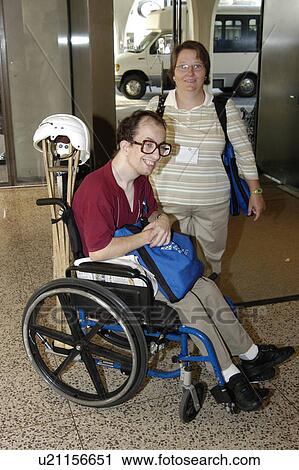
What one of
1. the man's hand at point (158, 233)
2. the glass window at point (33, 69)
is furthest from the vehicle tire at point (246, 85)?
the man's hand at point (158, 233)

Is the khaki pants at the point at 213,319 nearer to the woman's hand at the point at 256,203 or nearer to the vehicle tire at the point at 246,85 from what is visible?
the woman's hand at the point at 256,203

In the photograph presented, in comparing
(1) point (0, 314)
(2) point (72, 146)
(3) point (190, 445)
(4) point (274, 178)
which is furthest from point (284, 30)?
(3) point (190, 445)

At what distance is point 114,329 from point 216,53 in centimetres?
174

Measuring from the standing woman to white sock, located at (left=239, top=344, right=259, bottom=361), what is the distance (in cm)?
32

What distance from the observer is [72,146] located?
207cm

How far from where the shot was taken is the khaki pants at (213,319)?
72.1 inches

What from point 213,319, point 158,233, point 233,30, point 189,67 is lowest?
point 213,319

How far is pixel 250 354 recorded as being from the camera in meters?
1.99

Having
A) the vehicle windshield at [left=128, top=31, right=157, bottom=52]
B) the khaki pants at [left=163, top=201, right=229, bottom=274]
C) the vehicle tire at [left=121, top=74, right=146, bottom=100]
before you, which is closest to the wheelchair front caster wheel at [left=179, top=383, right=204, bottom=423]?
the khaki pants at [left=163, top=201, right=229, bottom=274]

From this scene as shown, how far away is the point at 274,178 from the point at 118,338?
8.45ft

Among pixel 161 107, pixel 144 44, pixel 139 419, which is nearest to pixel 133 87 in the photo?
pixel 144 44

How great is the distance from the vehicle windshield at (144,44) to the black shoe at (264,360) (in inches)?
75.6

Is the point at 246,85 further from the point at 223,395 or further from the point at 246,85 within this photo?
the point at 223,395
